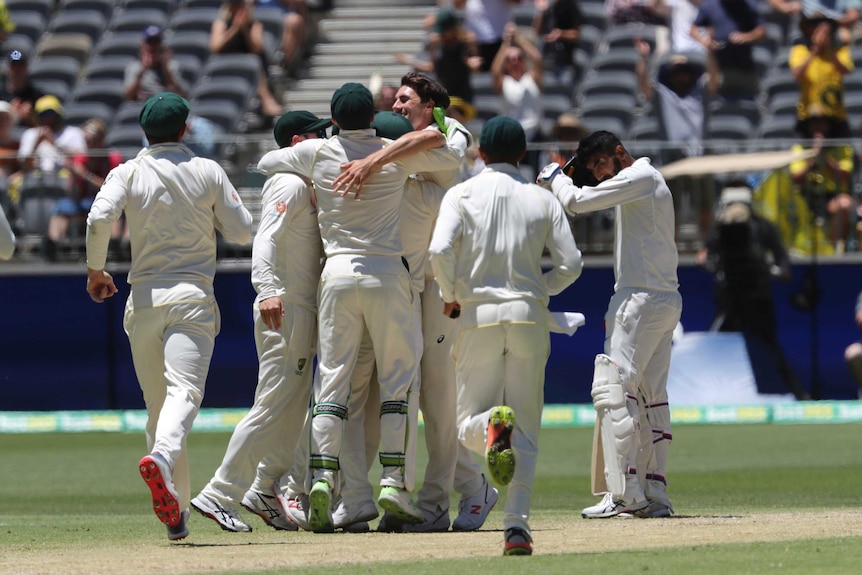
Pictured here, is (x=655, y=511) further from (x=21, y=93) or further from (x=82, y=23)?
(x=82, y=23)

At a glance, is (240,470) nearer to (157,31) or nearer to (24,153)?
(24,153)

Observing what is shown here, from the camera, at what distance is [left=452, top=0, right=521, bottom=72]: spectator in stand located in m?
20.9

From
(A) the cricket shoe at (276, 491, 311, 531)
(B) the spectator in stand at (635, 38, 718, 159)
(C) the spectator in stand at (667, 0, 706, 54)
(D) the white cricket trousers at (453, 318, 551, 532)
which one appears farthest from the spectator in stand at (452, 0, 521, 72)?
(D) the white cricket trousers at (453, 318, 551, 532)

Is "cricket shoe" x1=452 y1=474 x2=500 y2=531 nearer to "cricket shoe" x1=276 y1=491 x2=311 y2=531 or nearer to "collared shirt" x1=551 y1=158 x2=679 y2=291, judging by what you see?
"cricket shoe" x1=276 y1=491 x2=311 y2=531

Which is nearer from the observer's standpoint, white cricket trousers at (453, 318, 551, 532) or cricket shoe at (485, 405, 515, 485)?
cricket shoe at (485, 405, 515, 485)

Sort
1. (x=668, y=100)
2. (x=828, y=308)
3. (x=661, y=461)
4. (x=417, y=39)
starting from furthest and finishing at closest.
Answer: (x=417, y=39)
(x=668, y=100)
(x=828, y=308)
(x=661, y=461)

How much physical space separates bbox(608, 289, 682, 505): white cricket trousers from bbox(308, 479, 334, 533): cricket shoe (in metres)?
1.85

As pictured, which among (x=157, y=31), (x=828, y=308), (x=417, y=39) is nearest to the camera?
(x=828, y=308)

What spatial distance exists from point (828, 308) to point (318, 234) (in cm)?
964

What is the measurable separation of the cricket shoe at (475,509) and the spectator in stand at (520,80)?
31.4ft

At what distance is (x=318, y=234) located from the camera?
369 inches

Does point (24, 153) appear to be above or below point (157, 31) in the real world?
below

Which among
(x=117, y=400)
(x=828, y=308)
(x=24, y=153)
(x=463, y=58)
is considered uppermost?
(x=463, y=58)

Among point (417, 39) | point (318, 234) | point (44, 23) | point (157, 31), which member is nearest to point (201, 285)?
point (318, 234)
